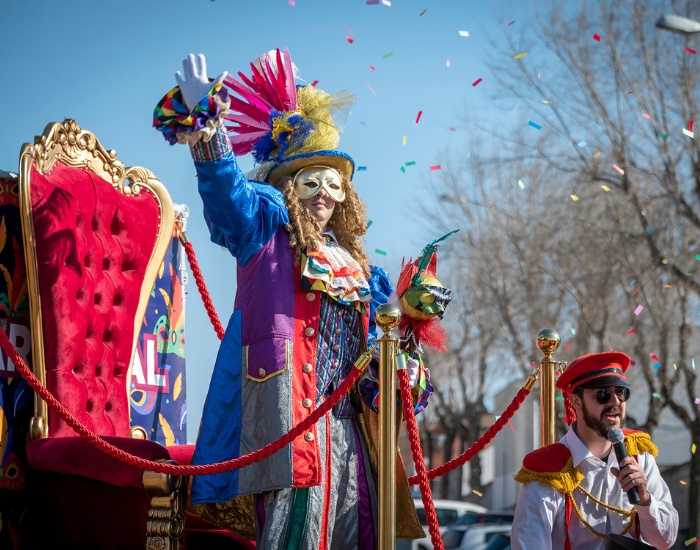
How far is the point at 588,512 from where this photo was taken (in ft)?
12.3

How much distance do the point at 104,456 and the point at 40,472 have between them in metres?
0.46

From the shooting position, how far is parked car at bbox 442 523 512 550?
10.2m

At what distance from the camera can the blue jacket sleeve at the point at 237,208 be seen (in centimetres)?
363

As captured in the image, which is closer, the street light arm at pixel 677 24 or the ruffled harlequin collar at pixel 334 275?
the ruffled harlequin collar at pixel 334 275

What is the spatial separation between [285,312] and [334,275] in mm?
264

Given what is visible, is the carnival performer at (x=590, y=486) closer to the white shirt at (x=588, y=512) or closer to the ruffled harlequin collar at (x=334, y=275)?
the white shirt at (x=588, y=512)

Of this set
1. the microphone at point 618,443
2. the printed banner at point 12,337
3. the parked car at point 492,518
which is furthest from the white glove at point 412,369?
the parked car at point 492,518

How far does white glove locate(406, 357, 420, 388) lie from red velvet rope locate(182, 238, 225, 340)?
1.49m

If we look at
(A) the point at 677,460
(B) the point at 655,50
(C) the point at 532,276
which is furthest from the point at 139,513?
(A) the point at 677,460

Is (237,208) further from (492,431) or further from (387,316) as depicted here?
(492,431)

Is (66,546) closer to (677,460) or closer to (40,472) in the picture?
(40,472)

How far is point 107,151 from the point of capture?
190 inches

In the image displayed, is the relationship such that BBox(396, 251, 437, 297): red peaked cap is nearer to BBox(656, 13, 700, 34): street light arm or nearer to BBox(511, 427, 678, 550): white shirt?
BBox(511, 427, 678, 550): white shirt

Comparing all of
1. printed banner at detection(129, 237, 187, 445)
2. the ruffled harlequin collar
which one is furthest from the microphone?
printed banner at detection(129, 237, 187, 445)
